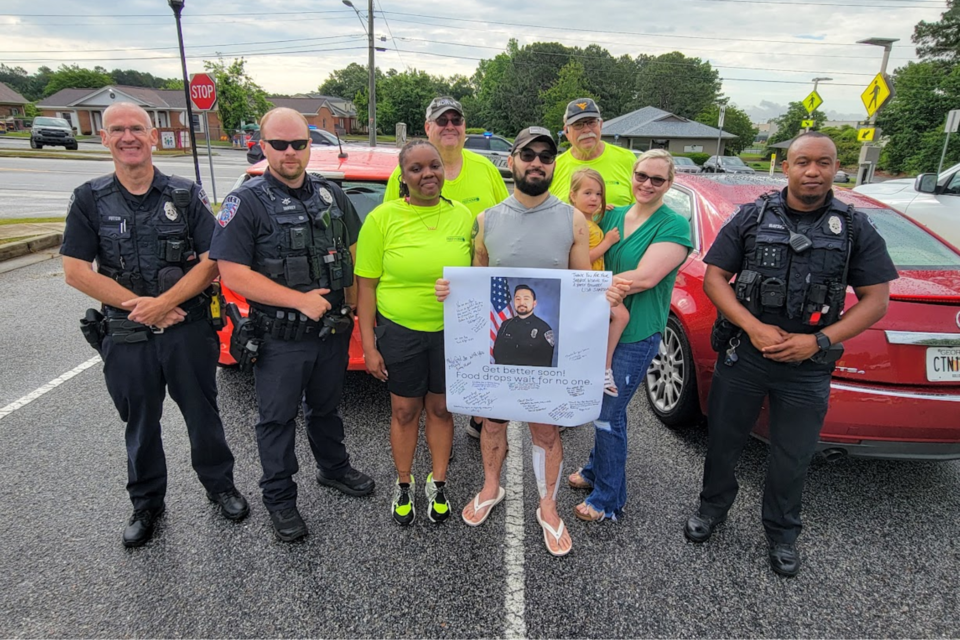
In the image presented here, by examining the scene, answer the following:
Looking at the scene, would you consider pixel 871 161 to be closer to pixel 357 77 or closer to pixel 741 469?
pixel 741 469

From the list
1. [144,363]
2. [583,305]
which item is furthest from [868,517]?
[144,363]

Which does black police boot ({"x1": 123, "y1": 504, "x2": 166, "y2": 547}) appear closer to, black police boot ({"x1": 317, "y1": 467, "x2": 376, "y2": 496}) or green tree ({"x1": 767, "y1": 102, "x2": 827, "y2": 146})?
black police boot ({"x1": 317, "y1": 467, "x2": 376, "y2": 496})

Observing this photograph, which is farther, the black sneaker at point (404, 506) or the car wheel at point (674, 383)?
the car wheel at point (674, 383)

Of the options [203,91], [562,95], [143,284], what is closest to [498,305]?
[143,284]

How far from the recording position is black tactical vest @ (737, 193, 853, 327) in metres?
2.17

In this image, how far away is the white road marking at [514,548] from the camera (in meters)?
2.12

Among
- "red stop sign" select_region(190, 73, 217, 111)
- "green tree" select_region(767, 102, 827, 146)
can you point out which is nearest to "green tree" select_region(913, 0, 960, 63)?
"green tree" select_region(767, 102, 827, 146)

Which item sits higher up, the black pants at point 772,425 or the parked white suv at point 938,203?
the parked white suv at point 938,203

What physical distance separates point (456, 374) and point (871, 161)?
16.0 m

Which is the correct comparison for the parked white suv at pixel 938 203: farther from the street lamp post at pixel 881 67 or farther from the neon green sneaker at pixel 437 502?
the street lamp post at pixel 881 67

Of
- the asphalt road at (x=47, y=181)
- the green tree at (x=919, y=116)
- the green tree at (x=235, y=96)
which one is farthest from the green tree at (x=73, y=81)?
the green tree at (x=919, y=116)

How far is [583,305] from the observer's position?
2244 mm

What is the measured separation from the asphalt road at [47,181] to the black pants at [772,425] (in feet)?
39.6

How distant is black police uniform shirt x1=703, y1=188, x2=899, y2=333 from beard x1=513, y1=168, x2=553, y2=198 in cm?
81
